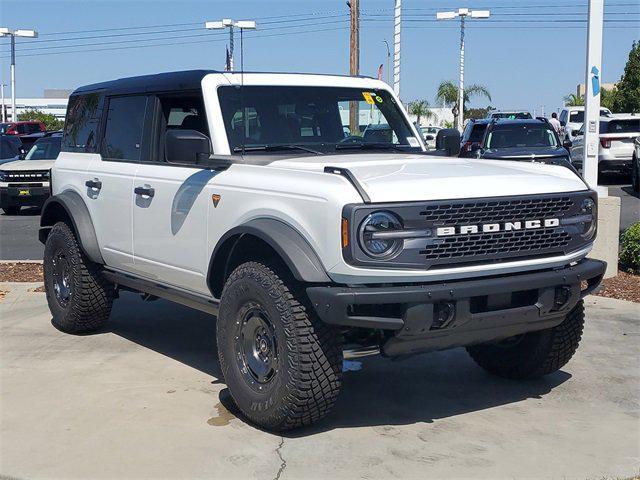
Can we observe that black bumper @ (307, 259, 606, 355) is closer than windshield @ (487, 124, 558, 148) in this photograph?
Yes

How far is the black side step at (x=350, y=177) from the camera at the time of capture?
457cm

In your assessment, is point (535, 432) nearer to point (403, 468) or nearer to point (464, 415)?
point (464, 415)

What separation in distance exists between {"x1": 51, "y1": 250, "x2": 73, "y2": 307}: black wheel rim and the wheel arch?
7.50 feet

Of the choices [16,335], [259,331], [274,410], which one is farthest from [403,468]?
[16,335]

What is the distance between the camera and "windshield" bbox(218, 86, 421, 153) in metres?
6.01

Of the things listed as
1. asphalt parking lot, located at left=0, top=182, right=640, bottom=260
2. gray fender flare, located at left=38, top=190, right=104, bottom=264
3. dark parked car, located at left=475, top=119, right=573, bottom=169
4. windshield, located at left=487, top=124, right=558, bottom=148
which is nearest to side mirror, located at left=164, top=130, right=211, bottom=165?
gray fender flare, located at left=38, top=190, right=104, bottom=264

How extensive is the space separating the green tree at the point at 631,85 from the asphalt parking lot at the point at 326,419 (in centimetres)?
3940

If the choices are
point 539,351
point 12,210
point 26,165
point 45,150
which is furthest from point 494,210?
point 45,150

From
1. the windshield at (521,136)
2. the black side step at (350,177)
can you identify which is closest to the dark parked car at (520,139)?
the windshield at (521,136)

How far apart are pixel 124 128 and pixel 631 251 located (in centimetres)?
598

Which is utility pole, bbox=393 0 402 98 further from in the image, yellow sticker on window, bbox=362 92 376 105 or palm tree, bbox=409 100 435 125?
palm tree, bbox=409 100 435 125

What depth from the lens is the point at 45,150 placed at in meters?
20.8

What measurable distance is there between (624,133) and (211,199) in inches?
744

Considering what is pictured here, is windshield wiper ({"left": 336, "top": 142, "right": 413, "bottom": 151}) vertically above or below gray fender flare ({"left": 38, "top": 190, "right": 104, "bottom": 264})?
above
